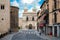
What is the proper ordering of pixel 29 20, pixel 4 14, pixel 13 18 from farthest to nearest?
pixel 29 20
pixel 13 18
pixel 4 14

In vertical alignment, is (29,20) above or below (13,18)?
below

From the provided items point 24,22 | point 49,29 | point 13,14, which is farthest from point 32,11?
point 49,29

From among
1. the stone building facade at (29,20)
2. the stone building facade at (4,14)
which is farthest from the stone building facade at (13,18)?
the stone building facade at (29,20)

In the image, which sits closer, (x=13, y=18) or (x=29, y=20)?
(x=13, y=18)

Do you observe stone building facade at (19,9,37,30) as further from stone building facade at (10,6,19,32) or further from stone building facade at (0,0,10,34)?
stone building facade at (0,0,10,34)

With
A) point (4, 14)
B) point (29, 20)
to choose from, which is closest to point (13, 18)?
point (4, 14)

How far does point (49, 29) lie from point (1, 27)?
1701cm

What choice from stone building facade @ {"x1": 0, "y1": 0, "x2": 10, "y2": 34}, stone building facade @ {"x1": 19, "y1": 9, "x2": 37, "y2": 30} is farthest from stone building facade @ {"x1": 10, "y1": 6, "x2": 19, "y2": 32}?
stone building facade @ {"x1": 19, "y1": 9, "x2": 37, "y2": 30}

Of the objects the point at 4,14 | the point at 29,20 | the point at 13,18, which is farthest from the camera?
the point at 29,20

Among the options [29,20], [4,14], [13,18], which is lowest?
[29,20]

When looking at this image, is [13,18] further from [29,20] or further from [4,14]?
[29,20]

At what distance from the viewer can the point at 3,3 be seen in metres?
58.9

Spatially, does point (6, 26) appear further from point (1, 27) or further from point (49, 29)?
point (49, 29)

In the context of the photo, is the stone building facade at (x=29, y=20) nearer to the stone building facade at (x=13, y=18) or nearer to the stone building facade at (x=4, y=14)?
the stone building facade at (x=13, y=18)
